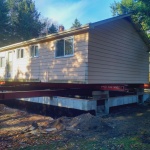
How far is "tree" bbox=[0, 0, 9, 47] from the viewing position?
110 feet

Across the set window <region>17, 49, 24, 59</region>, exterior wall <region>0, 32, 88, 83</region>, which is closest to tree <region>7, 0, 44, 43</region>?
exterior wall <region>0, 32, 88, 83</region>

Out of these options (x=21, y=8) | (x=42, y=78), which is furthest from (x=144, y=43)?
(x=21, y=8)

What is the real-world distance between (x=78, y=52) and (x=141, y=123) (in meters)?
5.13

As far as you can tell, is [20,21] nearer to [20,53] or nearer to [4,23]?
[4,23]

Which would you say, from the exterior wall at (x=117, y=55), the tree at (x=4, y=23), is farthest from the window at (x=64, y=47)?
the tree at (x=4, y=23)

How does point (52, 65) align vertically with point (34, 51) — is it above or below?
below

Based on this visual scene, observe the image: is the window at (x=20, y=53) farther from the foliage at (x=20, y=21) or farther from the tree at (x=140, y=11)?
the foliage at (x=20, y=21)

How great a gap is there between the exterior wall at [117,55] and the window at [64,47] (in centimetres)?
152

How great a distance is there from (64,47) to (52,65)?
5.20ft

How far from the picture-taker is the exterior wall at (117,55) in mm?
11289

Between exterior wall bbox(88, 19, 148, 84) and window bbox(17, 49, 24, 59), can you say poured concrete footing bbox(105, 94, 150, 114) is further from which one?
window bbox(17, 49, 24, 59)

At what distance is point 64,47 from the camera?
41.2ft

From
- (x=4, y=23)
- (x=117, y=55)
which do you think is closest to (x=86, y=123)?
(x=117, y=55)

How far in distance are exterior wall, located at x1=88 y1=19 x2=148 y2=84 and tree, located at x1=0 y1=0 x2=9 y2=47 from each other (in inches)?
1008
